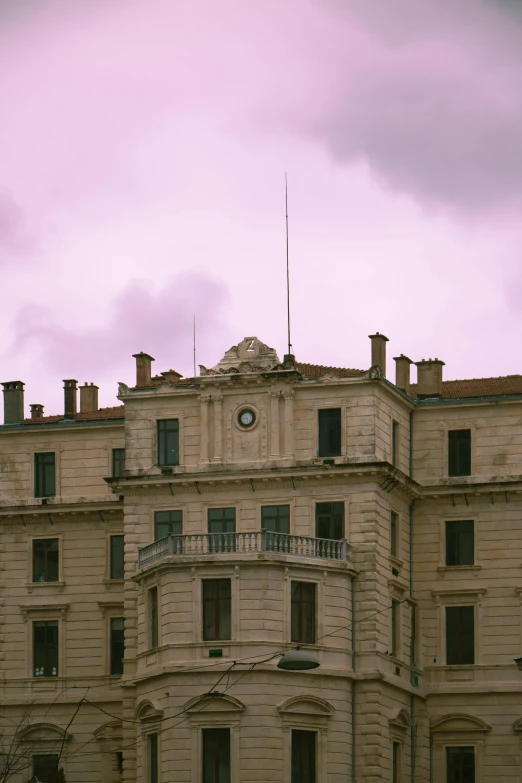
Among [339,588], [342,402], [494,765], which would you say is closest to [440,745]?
[494,765]

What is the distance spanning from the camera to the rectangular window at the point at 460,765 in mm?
85188

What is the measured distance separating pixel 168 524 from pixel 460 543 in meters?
11.7

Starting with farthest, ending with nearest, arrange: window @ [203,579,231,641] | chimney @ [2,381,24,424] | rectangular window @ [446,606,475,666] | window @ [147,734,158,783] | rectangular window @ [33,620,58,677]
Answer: chimney @ [2,381,24,424] → rectangular window @ [33,620,58,677] → rectangular window @ [446,606,475,666] → window @ [147,734,158,783] → window @ [203,579,231,641]

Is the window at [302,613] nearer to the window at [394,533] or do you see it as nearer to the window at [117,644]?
the window at [394,533]

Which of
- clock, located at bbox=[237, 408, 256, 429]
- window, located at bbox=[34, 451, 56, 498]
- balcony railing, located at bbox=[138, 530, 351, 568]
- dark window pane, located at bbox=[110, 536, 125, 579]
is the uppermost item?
clock, located at bbox=[237, 408, 256, 429]

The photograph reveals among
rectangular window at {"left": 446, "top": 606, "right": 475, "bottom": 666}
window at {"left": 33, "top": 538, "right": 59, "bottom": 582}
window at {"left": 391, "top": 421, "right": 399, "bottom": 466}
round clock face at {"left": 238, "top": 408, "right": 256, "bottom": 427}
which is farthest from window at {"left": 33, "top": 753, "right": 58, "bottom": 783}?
window at {"left": 391, "top": 421, "right": 399, "bottom": 466}

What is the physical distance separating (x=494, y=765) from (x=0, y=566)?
22.3 m

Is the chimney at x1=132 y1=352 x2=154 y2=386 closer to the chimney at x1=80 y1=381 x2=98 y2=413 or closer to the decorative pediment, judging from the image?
the chimney at x1=80 y1=381 x2=98 y2=413

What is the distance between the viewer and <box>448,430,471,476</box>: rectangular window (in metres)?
87.8

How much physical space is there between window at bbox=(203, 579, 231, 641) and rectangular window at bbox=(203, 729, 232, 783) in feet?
11.6

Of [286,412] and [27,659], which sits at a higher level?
[286,412]

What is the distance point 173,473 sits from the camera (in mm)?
85375

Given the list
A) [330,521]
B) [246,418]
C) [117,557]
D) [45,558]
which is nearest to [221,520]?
[246,418]

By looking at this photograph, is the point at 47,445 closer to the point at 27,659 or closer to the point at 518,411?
the point at 27,659
